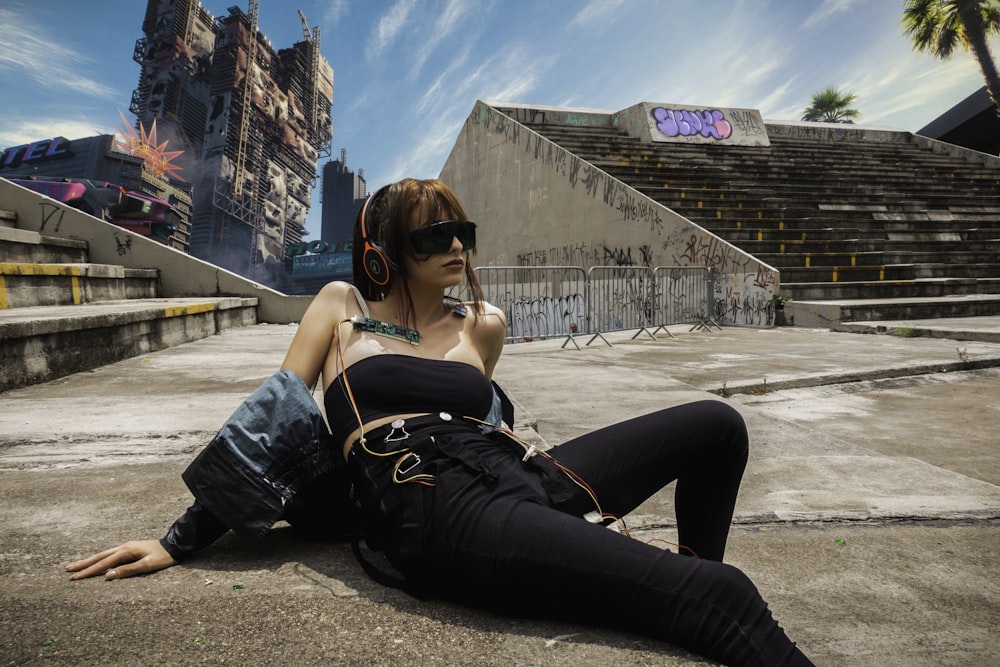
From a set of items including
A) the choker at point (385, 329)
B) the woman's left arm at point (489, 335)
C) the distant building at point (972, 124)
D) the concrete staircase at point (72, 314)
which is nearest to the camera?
the choker at point (385, 329)

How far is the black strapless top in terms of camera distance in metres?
1.58

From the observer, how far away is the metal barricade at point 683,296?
1095 centimetres

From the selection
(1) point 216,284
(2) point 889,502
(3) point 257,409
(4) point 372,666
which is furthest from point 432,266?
(1) point 216,284

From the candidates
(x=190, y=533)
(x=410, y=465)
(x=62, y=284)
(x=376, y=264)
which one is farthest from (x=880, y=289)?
(x=62, y=284)

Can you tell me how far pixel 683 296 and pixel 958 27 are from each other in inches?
955

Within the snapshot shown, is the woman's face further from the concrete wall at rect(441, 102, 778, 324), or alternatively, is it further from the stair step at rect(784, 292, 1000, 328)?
the concrete wall at rect(441, 102, 778, 324)

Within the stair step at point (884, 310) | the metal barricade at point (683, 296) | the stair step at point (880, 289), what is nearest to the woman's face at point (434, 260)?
the metal barricade at point (683, 296)

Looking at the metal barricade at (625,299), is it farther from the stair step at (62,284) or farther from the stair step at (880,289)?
the stair step at (62,284)

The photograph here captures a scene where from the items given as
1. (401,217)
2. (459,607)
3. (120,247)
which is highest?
(120,247)

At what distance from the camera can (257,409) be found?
1540 mm

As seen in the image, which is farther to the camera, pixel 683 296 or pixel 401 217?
pixel 683 296

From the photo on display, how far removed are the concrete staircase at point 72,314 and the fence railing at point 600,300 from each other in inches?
184

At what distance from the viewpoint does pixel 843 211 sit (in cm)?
1448

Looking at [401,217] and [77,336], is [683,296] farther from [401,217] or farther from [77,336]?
[401,217]
